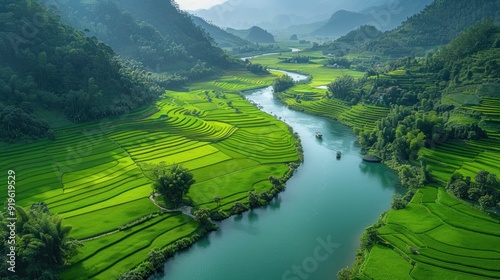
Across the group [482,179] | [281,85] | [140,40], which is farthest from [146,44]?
[482,179]

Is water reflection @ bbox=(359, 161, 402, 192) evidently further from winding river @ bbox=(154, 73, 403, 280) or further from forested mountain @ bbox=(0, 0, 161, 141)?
forested mountain @ bbox=(0, 0, 161, 141)

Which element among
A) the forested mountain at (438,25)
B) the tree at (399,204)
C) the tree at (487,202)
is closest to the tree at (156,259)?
the tree at (399,204)

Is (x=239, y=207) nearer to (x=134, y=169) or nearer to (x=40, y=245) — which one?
(x=134, y=169)

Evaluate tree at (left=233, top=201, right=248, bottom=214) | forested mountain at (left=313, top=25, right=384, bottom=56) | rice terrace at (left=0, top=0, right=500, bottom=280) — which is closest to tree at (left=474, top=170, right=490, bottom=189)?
rice terrace at (left=0, top=0, right=500, bottom=280)

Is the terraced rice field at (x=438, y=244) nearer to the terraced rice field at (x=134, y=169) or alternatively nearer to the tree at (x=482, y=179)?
the tree at (x=482, y=179)

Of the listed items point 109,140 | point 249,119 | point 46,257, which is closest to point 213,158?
point 109,140
